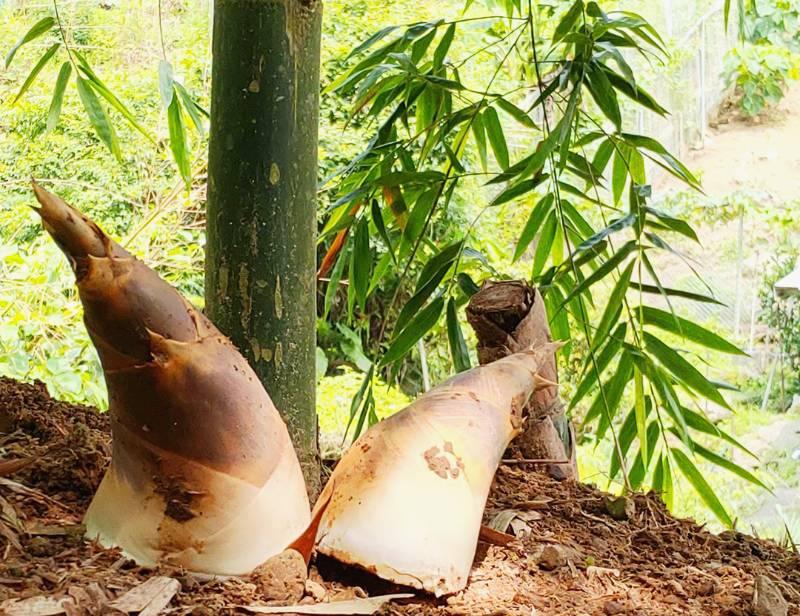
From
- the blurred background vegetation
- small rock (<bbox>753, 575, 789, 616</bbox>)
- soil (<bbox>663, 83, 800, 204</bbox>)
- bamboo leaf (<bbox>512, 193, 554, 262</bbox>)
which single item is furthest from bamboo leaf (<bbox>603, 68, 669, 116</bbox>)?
soil (<bbox>663, 83, 800, 204</bbox>)

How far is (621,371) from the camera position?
0.86m

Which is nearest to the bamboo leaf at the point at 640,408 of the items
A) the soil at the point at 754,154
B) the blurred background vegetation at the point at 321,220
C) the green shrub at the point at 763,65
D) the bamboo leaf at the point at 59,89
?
the bamboo leaf at the point at 59,89

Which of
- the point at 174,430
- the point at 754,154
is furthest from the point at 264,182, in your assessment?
the point at 754,154

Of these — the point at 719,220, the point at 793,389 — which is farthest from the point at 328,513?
the point at 719,220

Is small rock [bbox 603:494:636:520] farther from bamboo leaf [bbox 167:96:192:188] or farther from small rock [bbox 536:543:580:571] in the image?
bamboo leaf [bbox 167:96:192:188]

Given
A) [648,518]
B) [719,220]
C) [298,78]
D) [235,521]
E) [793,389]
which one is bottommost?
[793,389]

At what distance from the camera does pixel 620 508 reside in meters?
0.74

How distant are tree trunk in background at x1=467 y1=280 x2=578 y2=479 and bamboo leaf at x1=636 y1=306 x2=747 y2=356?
10 cm

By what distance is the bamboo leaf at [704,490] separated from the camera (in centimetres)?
80

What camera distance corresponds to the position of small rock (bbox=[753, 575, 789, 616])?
21.8 inches

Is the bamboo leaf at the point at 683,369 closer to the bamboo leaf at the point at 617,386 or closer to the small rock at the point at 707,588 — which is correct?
the bamboo leaf at the point at 617,386

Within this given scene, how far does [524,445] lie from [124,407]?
0.46 m

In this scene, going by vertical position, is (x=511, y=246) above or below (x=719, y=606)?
below

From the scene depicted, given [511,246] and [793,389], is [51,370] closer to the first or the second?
[511,246]
